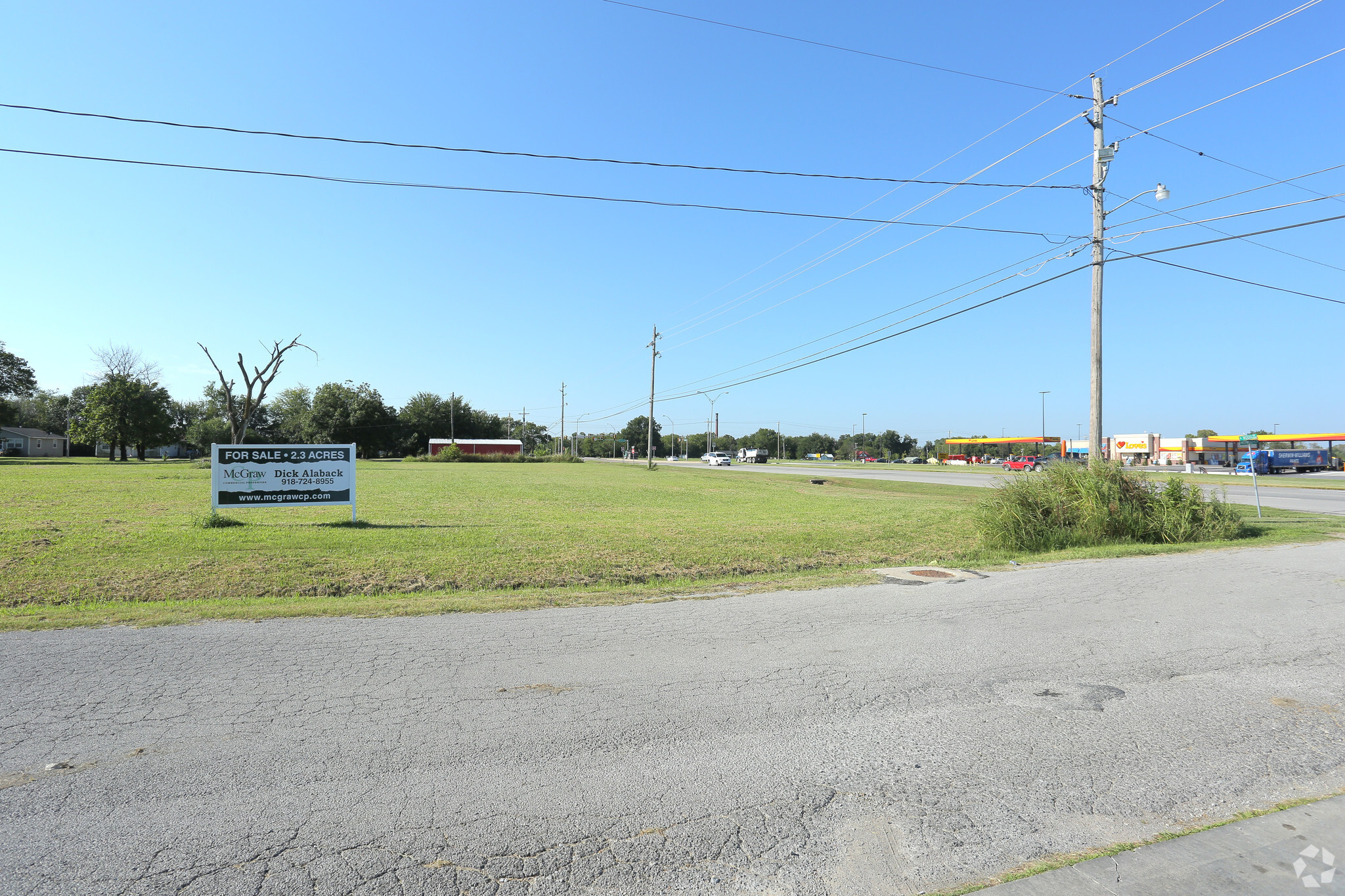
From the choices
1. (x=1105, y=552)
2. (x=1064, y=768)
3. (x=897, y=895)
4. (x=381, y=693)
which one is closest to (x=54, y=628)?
(x=381, y=693)

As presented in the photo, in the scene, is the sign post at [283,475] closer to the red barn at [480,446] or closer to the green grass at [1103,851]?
the green grass at [1103,851]

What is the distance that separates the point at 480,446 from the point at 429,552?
98.2m

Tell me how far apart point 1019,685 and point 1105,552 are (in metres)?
9.25

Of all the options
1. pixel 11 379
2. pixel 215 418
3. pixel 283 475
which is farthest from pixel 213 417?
pixel 283 475

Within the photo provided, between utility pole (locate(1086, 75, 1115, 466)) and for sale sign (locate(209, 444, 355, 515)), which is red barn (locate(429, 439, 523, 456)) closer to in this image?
for sale sign (locate(209, 444, 355, 515))

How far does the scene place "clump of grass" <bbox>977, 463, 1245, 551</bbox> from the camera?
14.6 m

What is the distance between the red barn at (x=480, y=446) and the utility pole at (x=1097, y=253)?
89.8 m

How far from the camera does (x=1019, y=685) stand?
211 inches

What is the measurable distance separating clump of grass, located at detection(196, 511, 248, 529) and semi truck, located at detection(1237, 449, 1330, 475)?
60.4 metres

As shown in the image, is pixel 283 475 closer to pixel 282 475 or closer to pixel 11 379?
pixel 282 475

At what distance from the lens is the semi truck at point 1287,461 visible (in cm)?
5388

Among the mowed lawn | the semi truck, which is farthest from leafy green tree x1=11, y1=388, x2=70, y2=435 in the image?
the semi truck

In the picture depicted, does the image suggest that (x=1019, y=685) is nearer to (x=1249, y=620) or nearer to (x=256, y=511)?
(x=1249, y=620)

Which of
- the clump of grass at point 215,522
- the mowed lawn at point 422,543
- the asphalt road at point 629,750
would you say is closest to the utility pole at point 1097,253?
the mowed lawn at point 422,543
